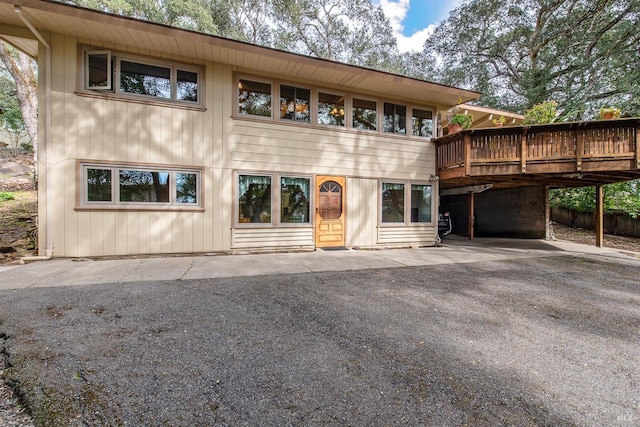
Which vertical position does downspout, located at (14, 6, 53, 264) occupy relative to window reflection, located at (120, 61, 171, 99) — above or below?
below

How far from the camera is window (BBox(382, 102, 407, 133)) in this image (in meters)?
7.90

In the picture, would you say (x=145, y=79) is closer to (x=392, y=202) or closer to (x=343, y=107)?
(x=343, y=107)

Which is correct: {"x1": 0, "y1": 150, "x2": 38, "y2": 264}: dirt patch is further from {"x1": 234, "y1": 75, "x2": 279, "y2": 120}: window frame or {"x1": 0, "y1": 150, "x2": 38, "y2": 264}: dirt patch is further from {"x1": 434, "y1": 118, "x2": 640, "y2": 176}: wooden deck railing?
{"x1": 434, "y1": 118, "x2": 640, "y2": 176}: wooden deck railing

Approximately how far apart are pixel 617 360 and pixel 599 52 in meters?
18.1

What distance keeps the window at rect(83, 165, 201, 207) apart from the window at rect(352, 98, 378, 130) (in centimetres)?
426

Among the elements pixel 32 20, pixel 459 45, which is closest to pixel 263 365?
pixel 32 20

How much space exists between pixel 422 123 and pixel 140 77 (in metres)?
7.18

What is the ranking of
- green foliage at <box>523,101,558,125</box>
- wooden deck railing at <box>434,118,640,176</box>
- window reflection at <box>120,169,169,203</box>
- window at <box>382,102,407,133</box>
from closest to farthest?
1. window reflection at <box>120,169,169,203</box>
2. wooden deck railing at <box>434,118,640,176</box>
3. green foliage at <box>523,101,558,125</box>
4. window at <box>382,102,407,133</box>

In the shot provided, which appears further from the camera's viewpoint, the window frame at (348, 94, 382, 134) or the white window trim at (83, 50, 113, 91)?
the window frame at (348, 94, 382, 134)

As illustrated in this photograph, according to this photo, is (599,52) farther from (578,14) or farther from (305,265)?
(305,265)

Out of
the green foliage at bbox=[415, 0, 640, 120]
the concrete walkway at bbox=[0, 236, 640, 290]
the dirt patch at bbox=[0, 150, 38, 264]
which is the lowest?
the concrete walkway at bbox=[0, 236, 640, 290]

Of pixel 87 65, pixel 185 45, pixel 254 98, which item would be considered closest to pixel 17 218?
pixel 87 65

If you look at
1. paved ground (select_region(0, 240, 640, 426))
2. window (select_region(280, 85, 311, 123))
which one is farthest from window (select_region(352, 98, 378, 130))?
paved ground (select_region(0, 240, 640, 426))

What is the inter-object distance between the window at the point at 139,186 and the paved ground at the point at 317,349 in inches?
67.7
